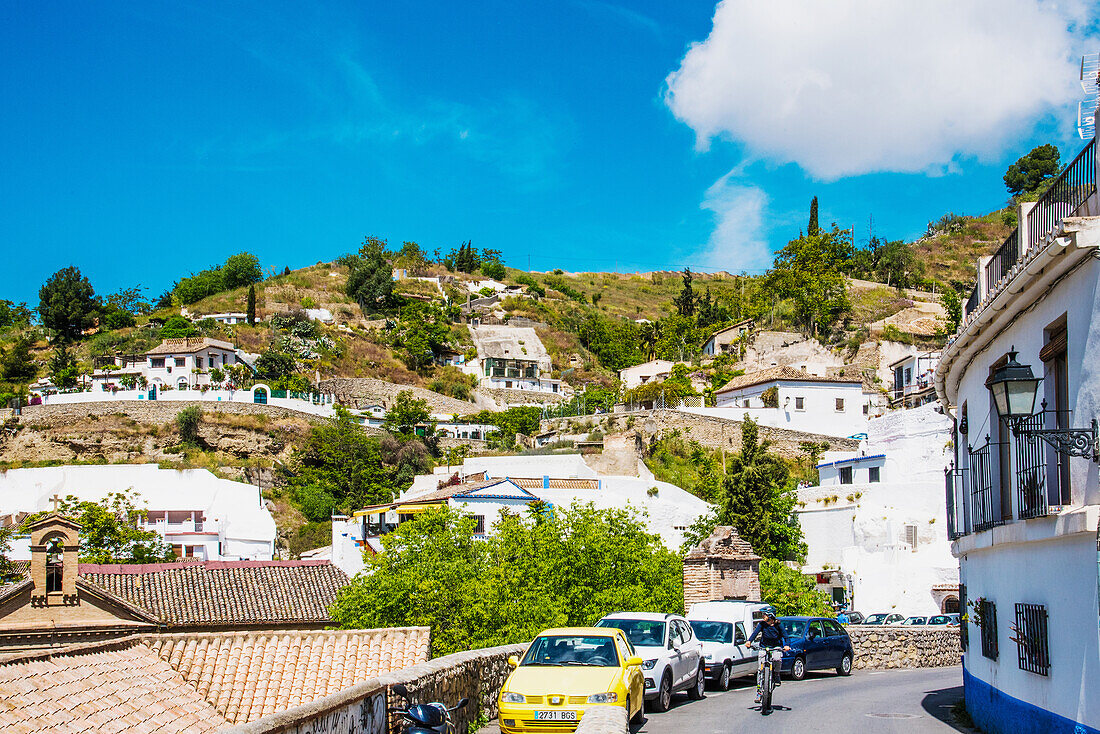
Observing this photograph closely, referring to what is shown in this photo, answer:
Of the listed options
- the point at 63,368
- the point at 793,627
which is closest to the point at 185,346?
the point at 63,368

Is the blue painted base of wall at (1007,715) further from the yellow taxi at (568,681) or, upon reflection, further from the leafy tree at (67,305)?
the leafy tree at (67,305)

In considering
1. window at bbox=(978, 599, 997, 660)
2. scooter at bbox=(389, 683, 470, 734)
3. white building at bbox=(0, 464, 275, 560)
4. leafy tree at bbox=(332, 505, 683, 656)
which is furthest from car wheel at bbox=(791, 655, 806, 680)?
white building at bbox=(0, 464, 275, 560)

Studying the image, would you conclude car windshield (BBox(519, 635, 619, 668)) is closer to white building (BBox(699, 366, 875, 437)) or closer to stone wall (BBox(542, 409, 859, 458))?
stone wall (BBox(542, 409, 859, 458))

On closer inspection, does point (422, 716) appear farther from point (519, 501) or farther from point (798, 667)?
point (519, 501)

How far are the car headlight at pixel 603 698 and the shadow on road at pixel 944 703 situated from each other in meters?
5.44

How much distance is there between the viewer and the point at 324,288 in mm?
118125

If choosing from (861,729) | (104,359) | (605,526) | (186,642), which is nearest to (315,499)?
(104,359)

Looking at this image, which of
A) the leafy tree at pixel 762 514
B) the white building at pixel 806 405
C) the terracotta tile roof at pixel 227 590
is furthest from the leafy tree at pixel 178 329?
the leafy tree at pixel 762 514

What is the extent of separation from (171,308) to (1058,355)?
116430 millimetres

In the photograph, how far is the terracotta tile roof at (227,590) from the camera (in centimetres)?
3644

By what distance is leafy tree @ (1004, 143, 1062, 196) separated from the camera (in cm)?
12000

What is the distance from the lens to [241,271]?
125062 mm

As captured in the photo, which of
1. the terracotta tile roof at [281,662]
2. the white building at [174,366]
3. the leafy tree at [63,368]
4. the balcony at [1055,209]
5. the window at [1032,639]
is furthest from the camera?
the white building at [174,366]

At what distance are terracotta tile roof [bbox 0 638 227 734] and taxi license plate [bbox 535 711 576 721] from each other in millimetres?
3844
